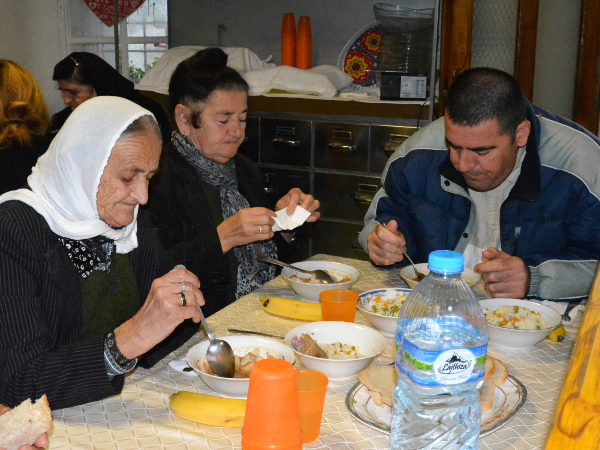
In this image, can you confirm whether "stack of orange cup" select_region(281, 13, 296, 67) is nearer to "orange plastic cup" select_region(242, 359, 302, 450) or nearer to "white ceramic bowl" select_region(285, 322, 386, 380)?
"white ceramic bowl" select_region(285, 322, 386, 380)

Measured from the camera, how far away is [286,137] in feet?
15.3

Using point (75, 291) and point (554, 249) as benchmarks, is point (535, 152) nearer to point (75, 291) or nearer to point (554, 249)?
point (554, 249)

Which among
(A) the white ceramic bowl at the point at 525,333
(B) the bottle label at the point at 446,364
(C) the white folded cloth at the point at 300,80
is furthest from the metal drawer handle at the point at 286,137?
(B) the bottle label at the point at 446,364

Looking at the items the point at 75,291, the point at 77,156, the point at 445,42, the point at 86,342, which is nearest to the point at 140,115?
the point at 77,156

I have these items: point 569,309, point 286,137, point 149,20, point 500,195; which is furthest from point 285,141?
point 569,309

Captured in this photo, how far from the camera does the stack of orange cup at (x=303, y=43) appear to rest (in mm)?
4879

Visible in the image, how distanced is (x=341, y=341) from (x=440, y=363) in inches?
24.4

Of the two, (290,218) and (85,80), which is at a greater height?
(85,80)

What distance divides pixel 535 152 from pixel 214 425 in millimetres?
1644

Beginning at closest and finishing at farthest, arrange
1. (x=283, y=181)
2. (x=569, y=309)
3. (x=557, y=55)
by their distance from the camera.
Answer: (x=569, y=309), (x=557, y=55), (x=283, y=181)

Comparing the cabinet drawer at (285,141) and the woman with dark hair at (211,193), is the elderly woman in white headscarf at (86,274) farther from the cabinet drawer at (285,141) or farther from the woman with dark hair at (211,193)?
the cabinet drawer at (285,141)

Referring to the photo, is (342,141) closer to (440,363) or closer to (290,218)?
(290,218)

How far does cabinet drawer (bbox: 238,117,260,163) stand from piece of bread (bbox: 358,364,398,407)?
343 centimetres

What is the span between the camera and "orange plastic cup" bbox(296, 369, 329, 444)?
1.27 metres
